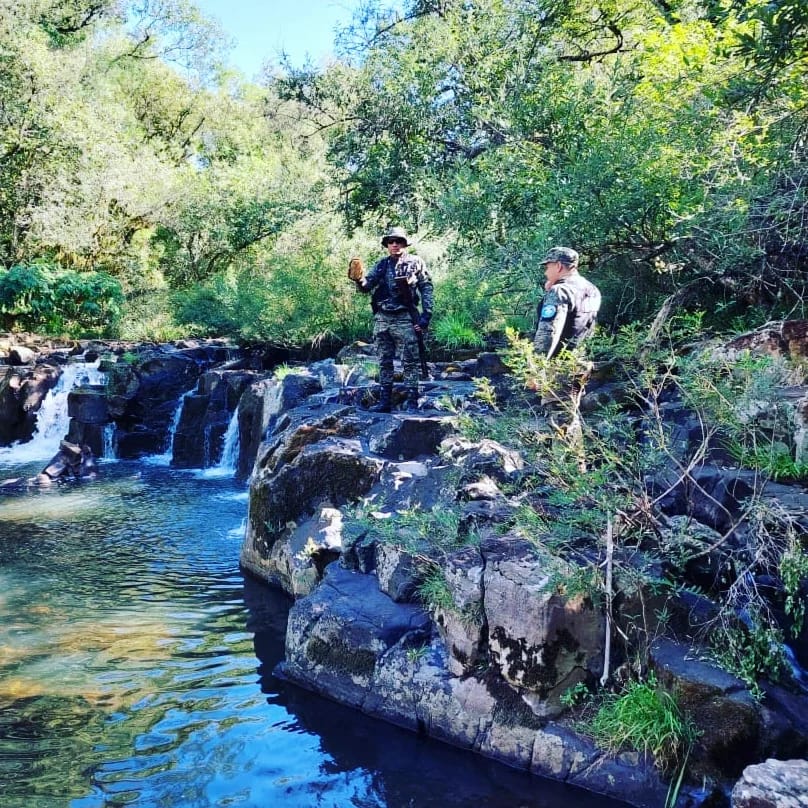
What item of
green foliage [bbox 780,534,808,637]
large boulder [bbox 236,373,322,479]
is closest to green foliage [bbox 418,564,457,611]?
green foliage [bbox 780,534,808,637]

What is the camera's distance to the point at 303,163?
26.3 meters

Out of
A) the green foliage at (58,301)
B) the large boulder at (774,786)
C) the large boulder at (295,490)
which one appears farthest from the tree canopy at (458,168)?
the large boulder at (774,786)

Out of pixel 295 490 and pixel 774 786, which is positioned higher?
pixel 295 490

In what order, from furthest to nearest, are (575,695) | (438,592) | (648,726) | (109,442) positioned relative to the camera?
(109,442)
(438,592)
(575,695)
(648,726)

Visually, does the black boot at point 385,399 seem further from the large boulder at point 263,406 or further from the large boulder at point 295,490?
the large boulder at point 263,406

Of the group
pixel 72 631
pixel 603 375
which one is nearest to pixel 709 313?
pixel 603 375

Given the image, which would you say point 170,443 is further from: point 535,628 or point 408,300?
point 535,628

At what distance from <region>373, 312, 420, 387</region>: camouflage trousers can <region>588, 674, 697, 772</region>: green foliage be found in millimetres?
4937

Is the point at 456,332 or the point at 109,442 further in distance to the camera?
the point at 109,442

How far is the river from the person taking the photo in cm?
425

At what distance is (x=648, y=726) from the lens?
4.12 meters

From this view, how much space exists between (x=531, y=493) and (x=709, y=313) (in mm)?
4375

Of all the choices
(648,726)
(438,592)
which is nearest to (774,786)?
(648,726)

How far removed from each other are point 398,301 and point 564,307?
2876 mm
